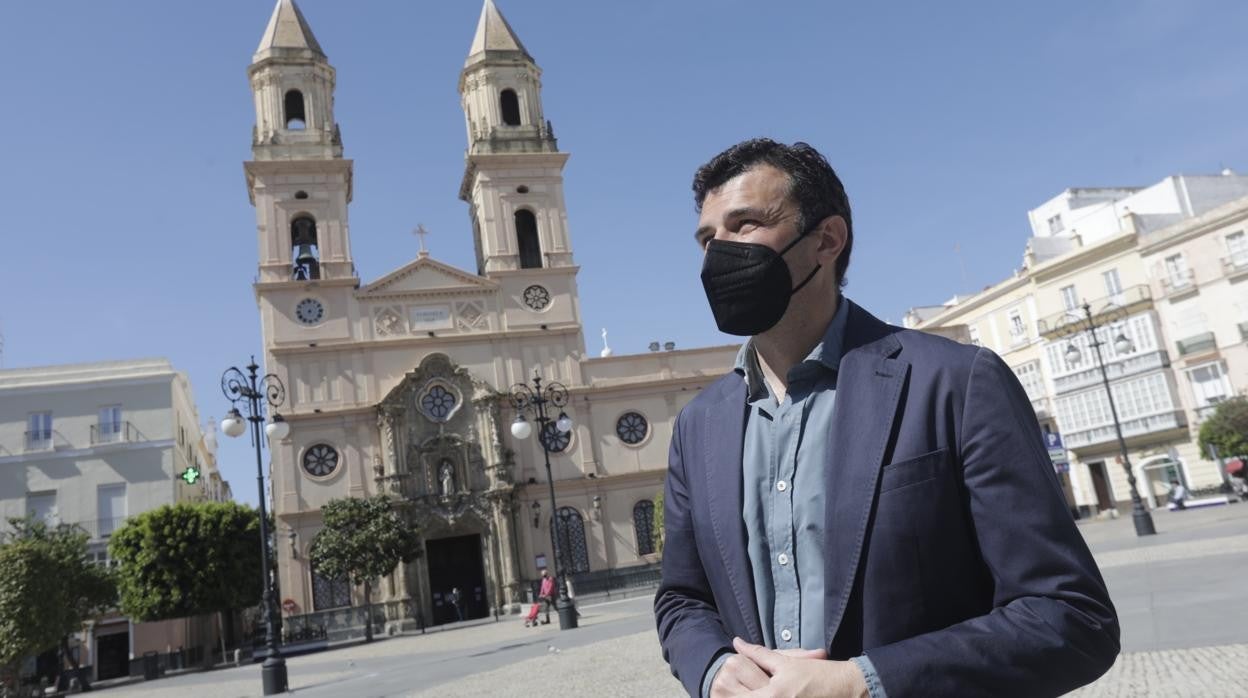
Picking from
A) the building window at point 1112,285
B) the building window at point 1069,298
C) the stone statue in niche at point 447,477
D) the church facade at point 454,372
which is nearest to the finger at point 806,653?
the church facade at point 454,372

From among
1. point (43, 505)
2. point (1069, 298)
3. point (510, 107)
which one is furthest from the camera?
point (510, 107)

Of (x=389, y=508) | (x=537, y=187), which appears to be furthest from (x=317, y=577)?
(x=537, y=187)

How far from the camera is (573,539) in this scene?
3794 cm

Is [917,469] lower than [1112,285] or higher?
lower

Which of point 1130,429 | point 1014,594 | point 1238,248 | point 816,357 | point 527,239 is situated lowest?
point 1014,594

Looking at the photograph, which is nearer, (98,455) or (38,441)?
(38,441)

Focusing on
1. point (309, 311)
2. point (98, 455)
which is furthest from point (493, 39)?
point (98, 455)

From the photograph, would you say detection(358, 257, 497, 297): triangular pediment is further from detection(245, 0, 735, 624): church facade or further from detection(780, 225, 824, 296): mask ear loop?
detection(780, 225, 824, 296): mask ear loop

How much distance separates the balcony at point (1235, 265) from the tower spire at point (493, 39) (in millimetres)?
31401

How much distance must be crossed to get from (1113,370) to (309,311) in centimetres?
3524

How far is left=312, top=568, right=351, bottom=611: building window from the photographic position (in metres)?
34.1

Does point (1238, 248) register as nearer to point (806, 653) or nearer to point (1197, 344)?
point (1197, 344)

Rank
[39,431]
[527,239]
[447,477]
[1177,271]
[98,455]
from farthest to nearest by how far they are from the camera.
→ [527,239], [1177,271], [447,477], [98,455], [39,431]

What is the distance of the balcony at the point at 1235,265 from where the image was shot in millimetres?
35344
